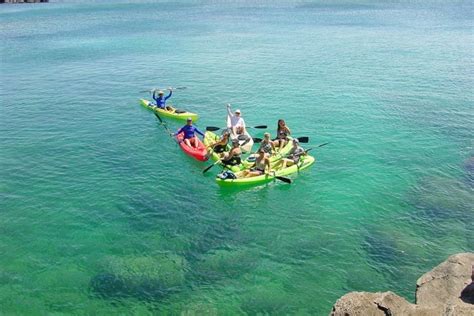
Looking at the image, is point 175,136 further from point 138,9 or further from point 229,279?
point 138,9

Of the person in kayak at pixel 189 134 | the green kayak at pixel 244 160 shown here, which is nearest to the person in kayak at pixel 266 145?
the green kayak at pixel 244 160

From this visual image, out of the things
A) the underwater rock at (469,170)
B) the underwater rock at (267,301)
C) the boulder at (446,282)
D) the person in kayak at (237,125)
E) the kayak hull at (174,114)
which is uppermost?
the person in kayak at (237,125)

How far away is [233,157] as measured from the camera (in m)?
20.7

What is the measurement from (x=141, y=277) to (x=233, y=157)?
7.89m

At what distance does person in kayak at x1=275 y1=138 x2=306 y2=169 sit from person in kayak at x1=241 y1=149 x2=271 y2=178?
0.88 m

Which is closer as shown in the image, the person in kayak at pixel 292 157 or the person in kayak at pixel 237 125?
the person in kayak at pixel 292 157

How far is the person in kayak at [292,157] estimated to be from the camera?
20891 mm

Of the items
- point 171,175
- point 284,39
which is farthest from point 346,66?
point 171,175

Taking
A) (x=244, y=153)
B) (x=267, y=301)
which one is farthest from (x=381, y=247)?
(x=244, y=153)

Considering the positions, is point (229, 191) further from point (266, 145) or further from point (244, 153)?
point (244, 153)

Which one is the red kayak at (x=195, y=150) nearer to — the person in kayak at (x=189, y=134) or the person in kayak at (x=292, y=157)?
the person in kayak at (x=189, y=134)

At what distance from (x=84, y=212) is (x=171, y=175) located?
444cm

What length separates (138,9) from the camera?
9381 centimetres

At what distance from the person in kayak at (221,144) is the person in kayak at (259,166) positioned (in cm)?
246
